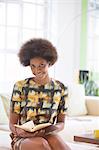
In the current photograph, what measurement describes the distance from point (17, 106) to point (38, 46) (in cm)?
44

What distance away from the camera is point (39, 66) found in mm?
2709

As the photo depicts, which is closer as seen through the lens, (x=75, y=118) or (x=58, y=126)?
(x=58, y=126)

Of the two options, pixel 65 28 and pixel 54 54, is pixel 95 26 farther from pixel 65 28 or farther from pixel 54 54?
pixel 54 54

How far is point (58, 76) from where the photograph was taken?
647cm

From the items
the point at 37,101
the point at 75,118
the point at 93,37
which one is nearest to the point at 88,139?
the point at 37,101

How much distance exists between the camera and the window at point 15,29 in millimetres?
5805

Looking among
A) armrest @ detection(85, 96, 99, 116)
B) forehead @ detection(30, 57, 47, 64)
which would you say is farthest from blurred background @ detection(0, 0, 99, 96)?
forehead @ detection(30, 57, 47, 64)

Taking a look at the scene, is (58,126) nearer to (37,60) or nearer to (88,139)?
(88,139)

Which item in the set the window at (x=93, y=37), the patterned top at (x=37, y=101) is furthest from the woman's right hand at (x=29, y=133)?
the window at (x=93, y=37)

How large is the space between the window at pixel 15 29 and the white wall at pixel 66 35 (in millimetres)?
248

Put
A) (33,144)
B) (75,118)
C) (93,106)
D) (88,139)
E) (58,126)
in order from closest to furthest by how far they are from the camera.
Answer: (33,144) < (58,126) < (88,139) < (75,118) < (93,106)

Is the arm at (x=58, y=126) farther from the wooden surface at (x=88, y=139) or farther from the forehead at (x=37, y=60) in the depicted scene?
the forehead at (x=37, y=60)

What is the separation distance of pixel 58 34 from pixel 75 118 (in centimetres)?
206

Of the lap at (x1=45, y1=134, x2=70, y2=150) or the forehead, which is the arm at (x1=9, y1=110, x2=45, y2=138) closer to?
the lap at (x1=45, y1=134, x2=70, y2=150)
